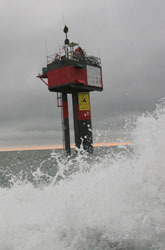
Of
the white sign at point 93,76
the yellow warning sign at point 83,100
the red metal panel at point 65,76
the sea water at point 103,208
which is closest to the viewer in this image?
A: the sea water at point 103,208

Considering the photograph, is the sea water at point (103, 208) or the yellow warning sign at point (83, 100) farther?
the yellow warning sign at point (83, 100)

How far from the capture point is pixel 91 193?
5.18 meters

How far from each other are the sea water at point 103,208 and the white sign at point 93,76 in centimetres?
1879

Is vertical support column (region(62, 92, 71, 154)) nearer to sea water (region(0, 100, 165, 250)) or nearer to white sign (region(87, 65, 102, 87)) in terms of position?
white sign (region(87, 65, 102, 87))

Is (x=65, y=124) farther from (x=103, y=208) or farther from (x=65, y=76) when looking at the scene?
(x=103, y=208)

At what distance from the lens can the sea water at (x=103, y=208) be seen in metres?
3.98

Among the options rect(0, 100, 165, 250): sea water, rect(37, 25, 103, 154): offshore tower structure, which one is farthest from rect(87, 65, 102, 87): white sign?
rect(0, 100, 165, 250): sea water

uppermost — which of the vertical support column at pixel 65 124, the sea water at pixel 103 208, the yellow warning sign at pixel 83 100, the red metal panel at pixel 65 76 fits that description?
the red metal panel at pixel 65 76

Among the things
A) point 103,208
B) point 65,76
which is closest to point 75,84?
point 65,76

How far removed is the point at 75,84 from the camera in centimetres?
2289

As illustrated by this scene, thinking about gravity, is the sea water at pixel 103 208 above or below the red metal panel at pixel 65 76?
below

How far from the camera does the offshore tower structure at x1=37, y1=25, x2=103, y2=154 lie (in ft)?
75.3

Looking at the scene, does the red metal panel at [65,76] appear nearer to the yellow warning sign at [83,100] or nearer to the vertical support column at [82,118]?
the yellow warning sign at [83,100]

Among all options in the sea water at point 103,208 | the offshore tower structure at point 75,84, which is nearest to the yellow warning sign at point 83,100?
the offshore tower structure at point 75,84
